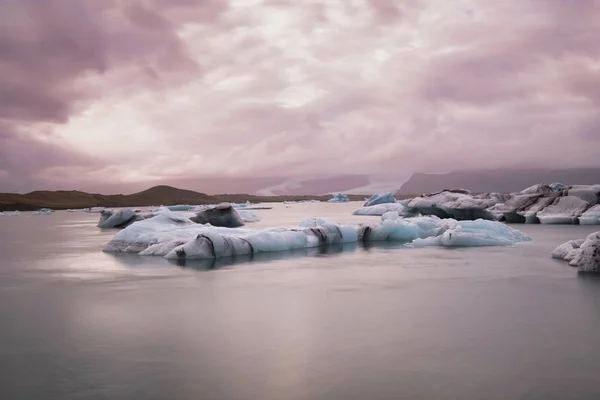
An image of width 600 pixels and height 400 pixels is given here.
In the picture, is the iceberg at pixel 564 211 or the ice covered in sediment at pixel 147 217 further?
the iceberg at pixel 564 211

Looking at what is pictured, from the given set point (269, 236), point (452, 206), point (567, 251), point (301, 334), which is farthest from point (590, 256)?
point (452, 206)

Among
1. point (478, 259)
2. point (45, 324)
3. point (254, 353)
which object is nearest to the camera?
point (254, 353)

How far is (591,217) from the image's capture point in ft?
99.6

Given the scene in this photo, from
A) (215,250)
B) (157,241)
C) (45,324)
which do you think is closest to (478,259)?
(215,250)

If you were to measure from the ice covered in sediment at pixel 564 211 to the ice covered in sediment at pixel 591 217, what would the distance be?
47 cm

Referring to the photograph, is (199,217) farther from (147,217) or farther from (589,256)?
(589,256)

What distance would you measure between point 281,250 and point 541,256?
779cm

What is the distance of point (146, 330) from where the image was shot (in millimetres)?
6609

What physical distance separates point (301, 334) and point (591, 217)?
29585mm

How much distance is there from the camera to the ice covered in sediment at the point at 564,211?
31.3 metres

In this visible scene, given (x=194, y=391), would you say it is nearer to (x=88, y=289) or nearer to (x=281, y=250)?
(x=88, y=289)

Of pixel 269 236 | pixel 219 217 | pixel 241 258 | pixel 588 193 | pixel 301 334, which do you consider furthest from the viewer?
pixel 588 193

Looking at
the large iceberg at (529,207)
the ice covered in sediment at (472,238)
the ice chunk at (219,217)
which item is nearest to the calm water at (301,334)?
the ice covered in sediment at (472,238)

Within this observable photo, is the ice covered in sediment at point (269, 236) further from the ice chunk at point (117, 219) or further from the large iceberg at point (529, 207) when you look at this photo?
the ice chunk at point (117, 219)
